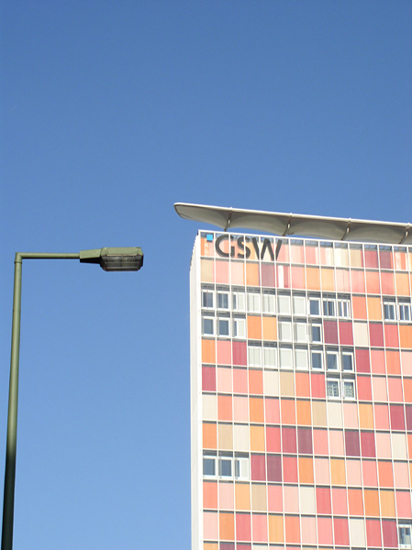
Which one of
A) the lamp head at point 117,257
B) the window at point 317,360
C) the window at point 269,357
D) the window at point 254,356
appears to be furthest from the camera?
the window at point 317,360

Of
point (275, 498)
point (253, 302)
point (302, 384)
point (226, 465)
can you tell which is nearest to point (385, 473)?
point (275, 498)

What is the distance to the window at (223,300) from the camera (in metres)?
63.7

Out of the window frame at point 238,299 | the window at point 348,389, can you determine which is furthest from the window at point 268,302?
the window at point 348,389

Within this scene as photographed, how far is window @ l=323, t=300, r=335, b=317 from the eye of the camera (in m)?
64.7

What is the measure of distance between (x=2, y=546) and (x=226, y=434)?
4606cm

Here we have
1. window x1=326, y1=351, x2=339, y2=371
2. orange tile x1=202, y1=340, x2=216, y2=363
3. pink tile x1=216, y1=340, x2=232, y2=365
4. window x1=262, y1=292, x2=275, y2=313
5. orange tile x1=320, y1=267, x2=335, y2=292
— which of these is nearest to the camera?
orange tile x1=202, y1=340, x2=216, y2=363

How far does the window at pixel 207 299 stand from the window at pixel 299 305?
5188 mm

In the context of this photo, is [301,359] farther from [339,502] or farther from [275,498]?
[339,502]

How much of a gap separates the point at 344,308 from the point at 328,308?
41.1 inches

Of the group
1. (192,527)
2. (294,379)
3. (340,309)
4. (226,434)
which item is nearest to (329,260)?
(340,309)

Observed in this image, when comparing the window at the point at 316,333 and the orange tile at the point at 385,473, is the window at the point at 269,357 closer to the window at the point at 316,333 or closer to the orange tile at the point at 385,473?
the window at the point at 316,333

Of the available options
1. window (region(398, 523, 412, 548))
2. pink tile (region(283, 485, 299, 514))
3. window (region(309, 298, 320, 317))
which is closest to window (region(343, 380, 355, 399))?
window (region(309, 298, 320, 317))

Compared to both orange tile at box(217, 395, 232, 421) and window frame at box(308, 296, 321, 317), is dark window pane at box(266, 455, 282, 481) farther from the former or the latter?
window frame at box(308, 296, 321, 317)

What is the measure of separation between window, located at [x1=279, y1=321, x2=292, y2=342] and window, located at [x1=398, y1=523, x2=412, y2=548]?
12815 mm
